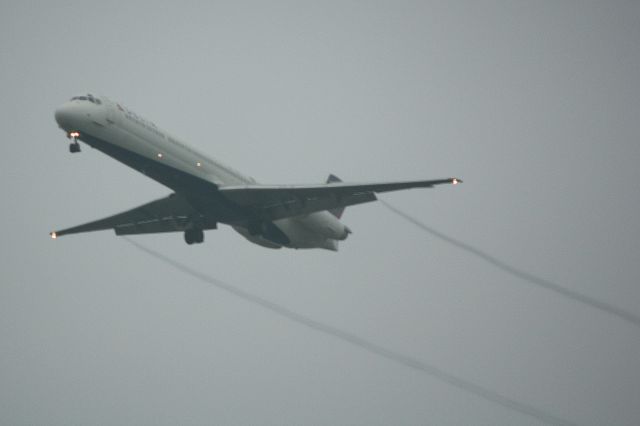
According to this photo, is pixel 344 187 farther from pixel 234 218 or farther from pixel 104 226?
pixel 104 226

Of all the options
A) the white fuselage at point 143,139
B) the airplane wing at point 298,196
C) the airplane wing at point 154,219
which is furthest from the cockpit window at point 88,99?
the airplane wing at point 298,196

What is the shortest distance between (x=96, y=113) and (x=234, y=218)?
848 cm

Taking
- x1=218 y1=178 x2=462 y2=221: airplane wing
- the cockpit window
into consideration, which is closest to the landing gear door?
the cockpit window

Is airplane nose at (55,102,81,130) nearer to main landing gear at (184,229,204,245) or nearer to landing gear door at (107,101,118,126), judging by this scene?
landing gear door at (107,101,118,126)

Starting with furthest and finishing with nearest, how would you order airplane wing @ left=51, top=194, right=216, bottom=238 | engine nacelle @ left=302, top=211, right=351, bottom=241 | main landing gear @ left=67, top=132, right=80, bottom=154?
engine nacelle @ left=302, top=211, right=351, bottom=241, airplane wing @ left=51, top=194, right=216, bottom=238, main landing gear @ left=67, top=132, right=80, bottom=154

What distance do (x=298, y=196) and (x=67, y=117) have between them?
10150 millimetres

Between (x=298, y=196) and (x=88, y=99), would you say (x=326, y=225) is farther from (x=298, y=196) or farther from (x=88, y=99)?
(x=88, y=99)

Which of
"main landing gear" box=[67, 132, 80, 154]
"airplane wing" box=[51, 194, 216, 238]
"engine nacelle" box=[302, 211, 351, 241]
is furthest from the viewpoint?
"engine nacelle" box=[302, 211, 351, 241]

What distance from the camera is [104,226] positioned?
4366 centimetres

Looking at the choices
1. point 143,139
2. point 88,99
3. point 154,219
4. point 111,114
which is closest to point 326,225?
point 154,219

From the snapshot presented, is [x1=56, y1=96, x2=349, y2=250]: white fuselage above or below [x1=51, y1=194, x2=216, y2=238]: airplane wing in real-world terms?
above

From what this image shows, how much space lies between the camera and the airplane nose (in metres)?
33.9

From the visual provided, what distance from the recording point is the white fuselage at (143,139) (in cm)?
3422

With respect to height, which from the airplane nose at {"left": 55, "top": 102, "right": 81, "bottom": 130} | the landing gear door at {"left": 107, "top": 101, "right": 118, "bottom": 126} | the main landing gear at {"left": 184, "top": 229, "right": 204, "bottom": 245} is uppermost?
the landing gear door at {"left": 107, "top": 101, "right": 118, "bottom": 126}
